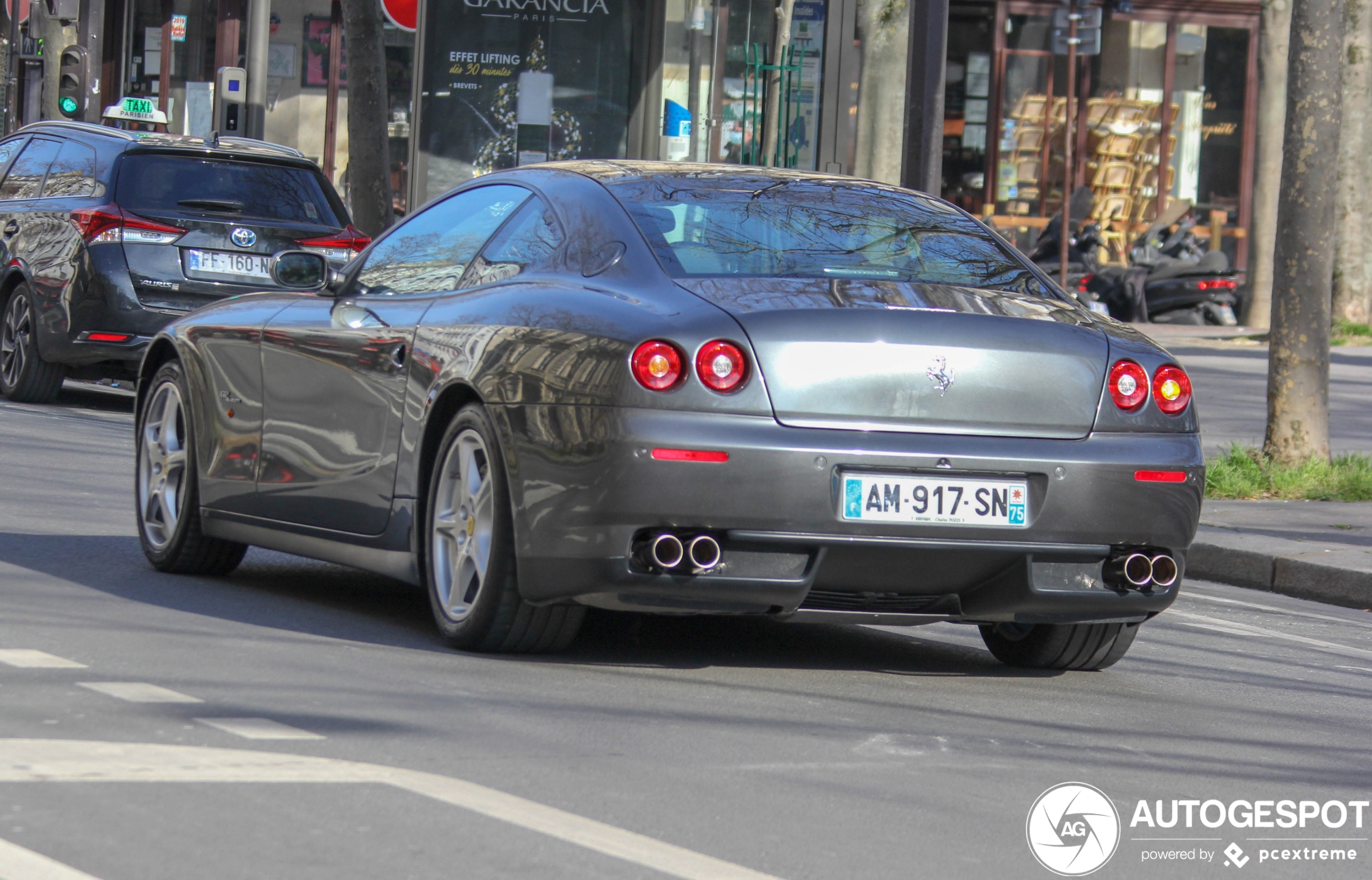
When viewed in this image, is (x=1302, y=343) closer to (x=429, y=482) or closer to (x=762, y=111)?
(x=429, y=482)

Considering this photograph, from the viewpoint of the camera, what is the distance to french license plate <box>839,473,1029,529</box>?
17.9 ft

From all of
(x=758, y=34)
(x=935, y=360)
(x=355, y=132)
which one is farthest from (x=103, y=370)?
(x=758, y=34)

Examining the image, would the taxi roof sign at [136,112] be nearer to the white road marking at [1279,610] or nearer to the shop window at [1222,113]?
the white road marking at [1279,610]

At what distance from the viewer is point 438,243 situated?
661 cm

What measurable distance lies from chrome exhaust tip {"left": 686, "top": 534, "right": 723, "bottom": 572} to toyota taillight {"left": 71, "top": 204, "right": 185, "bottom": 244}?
8.59 meters

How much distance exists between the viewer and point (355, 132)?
58.5 ft

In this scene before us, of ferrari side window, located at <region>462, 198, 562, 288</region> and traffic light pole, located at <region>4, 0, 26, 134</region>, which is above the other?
traffic light pole, located at <region>4, 0, 26, 134</region>

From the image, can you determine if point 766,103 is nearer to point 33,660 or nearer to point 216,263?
point 216,263

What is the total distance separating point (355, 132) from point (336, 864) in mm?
14608

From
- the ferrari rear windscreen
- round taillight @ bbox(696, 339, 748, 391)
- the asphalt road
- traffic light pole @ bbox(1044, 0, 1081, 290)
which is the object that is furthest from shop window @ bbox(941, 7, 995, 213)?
round taillight @ bbox(696, 339, 748, 391)

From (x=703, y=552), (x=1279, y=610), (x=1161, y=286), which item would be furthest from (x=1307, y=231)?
(x=1161, y=286)

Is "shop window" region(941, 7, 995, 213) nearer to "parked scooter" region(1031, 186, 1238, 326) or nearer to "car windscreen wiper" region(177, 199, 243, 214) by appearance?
"parked scooter" region(1031, 186, 1238, 326)

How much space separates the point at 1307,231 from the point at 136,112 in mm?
15264

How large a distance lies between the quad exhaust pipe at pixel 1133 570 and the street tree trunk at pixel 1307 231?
231 inches
